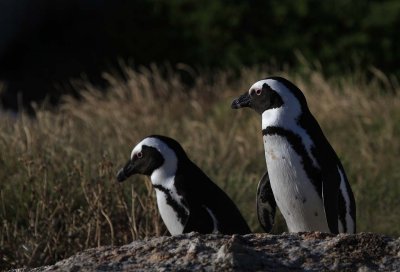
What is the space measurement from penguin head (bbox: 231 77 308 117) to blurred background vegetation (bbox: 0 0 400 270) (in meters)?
1.01

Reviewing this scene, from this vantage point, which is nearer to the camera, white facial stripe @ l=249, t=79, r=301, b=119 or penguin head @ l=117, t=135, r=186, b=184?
white facial stripe @ l=249, t=79, r=301, b=119

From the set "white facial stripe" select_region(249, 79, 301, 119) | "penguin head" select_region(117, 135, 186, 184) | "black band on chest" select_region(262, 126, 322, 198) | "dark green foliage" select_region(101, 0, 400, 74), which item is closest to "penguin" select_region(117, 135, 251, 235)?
"penguin head" select_region(117, 135, 186, 184)

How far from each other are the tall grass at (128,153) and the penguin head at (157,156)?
0.55ft

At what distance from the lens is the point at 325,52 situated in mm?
14492

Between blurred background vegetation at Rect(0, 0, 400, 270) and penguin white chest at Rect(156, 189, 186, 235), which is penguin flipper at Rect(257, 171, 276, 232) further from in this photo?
blurred background vegetation at Rect(0, 0, 400, 270)

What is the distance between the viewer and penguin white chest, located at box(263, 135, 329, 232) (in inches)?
231

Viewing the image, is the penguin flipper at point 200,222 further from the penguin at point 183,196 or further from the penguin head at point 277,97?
the penguin head at point 277,97

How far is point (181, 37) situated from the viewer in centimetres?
1580

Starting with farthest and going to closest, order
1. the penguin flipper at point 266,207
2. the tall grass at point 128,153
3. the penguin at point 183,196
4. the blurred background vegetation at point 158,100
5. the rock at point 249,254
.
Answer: the blurred background vegetation at point 158,100
the tall grass at point 128,153
the penguin flipper at point 266,207
the penguin at point 183,196
the rock at point 249,254

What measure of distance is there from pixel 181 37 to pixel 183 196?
9.76 meters

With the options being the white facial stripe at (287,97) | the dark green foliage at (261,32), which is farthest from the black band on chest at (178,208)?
the dark green foliage at (261,32)

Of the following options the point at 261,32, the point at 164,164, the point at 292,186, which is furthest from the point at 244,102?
the point at 261,32

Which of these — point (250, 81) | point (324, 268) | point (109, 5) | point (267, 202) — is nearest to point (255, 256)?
point (324, 268)

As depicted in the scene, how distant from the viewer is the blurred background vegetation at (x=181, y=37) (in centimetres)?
1473
